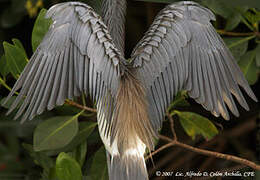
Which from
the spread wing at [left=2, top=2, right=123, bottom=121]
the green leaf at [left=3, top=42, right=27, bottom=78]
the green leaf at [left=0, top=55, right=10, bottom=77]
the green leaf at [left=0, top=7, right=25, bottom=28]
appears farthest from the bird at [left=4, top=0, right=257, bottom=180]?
the green leaf at [left=0, top=7, right=25, bottom=28]

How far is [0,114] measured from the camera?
248 centimetres

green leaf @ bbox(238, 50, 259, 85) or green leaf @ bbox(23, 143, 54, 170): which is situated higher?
green leaf @ bbox(238, 50, 259, 85)

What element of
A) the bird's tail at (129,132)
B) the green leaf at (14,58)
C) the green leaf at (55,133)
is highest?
the green leaf at (14,58)

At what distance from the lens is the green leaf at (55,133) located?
202 cm

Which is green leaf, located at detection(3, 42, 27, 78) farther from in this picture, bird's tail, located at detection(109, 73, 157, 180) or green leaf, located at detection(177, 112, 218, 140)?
green leaf, located at detection(177, 112, 218, 140)

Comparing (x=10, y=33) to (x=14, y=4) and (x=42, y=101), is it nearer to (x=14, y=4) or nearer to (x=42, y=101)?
(x=14, y=4)

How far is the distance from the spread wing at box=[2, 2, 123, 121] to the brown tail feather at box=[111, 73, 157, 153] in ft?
0.19

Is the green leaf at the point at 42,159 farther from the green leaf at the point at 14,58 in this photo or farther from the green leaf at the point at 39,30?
the green leaf at the point at 39,30

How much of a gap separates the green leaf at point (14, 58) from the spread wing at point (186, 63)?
55cm

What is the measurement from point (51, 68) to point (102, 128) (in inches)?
13.5

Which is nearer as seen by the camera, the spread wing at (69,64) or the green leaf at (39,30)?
the spread wing at (69,64)

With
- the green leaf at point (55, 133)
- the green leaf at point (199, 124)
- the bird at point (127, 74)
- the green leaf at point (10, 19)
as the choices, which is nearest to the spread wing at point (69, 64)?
the bird at point (127, 74)

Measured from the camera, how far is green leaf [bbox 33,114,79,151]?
2.02 m

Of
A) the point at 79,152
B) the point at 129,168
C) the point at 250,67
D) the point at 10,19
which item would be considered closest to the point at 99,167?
the point at 79,152
